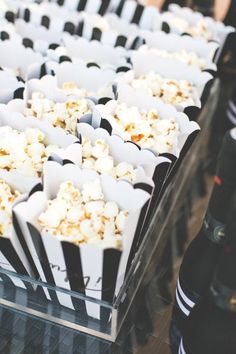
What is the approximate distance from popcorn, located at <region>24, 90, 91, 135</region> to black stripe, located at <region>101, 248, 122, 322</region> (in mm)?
624

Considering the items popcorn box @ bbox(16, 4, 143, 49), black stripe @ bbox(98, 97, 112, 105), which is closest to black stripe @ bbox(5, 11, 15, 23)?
popcorn box @ bbox(16, 4, 143, 49)

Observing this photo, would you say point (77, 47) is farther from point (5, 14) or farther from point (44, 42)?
point (5, 14)

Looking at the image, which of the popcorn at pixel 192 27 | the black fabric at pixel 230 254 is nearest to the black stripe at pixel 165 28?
the popcorn at pixel 192 27

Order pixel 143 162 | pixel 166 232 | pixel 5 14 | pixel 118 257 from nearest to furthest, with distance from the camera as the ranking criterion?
→ pixel 118 257 < pixel 143 162 < pixel 166 232 < pixel 5 14

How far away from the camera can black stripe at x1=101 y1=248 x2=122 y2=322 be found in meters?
1.15

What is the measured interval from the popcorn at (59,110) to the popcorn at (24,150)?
136 millimetres

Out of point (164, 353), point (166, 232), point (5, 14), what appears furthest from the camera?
point (5, 14)

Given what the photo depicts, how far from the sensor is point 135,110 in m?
1.76

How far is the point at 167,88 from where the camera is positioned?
199cm

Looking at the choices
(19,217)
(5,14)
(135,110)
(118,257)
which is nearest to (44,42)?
(5,14)

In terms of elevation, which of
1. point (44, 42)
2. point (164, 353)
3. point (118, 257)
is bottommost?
point (164, 353)

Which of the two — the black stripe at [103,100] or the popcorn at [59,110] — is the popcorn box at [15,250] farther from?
the black stripe at [103,100]

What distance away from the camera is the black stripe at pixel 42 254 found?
47.5 inches

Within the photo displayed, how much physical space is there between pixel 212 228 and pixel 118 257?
0.90ft
